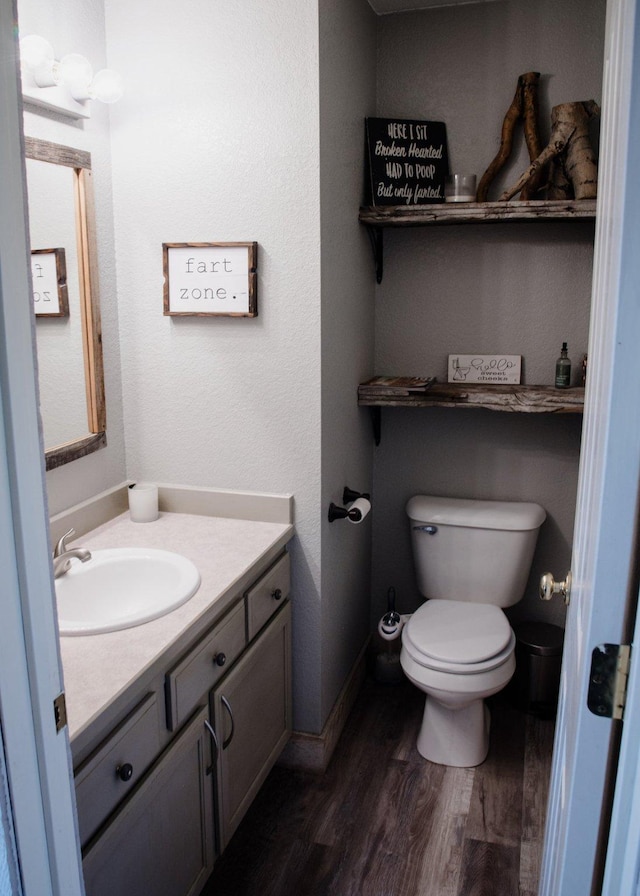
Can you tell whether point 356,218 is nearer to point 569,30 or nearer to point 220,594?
point 569,30

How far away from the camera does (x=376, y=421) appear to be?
110 inches

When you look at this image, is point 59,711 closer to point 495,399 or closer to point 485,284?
point 495,399

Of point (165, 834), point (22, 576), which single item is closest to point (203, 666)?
point (165, 834)

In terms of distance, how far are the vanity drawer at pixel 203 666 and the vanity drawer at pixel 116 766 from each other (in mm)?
69

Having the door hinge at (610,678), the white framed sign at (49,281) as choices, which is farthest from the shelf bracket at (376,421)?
the door hinge at (610,678)

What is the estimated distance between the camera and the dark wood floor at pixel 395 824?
1956 millimetres

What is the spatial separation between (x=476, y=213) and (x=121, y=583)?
5.03 ft

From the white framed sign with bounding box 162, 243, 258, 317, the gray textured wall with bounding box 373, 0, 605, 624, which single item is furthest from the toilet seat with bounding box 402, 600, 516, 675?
the white framed sign with bounding box 162, 243, 258, 317

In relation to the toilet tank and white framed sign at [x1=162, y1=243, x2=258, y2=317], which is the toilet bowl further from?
white framed sign at [x1=162, y1=243, x2=258, y2=317]

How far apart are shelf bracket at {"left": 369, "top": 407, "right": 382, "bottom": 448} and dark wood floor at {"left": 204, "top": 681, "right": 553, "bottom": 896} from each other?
101 cm

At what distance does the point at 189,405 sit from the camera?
2287 mm

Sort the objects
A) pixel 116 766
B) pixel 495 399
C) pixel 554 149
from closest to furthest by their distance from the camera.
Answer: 1. pixel 116 766
2. pixel 554 149
3. pixel 495 399

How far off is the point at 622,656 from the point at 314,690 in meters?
1.60

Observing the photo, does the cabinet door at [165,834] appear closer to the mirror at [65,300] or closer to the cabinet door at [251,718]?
the cabinet door at [251,718]
